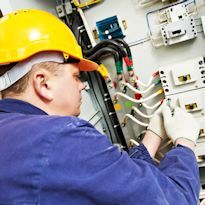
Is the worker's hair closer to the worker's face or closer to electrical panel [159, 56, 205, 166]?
the worker's face

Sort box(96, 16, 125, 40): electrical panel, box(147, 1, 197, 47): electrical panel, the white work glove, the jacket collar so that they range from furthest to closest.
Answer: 1. box(96, 16, 125, 40): electrical panel
2. box(147, 1, 197, 47): electrical panel
3. the white work glove
4. the jacket collar

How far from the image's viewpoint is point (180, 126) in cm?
128

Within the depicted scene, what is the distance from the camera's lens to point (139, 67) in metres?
1.85

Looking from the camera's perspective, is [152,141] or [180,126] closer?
[180,126]

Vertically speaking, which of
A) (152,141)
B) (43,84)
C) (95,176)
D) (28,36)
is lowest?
(152,141)

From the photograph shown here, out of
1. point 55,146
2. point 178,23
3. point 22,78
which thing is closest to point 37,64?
point 22,78

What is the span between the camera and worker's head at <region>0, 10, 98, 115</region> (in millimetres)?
854

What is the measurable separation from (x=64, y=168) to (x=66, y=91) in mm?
320

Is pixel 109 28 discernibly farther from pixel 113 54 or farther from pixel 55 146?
pixel 55 146

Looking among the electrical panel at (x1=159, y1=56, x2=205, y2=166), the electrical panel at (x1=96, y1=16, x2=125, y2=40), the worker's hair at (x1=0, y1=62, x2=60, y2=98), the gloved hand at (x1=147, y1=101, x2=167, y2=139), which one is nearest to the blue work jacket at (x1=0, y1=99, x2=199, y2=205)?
the worker's hair at (x1=0, y1=62, x2=60, y2=98)

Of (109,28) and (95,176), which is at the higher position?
(109,28)

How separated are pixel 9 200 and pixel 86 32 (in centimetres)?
138

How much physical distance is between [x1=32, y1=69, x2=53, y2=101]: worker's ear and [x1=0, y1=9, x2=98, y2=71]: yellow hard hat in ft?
0.23

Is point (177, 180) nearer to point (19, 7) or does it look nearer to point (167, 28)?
point (167, 28)
